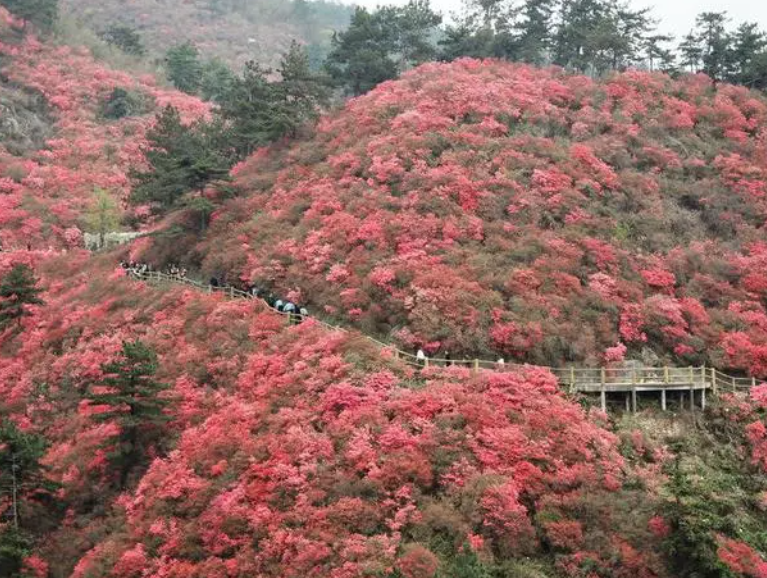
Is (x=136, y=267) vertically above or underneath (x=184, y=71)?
underneath

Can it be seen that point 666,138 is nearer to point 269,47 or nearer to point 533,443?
point 533,443

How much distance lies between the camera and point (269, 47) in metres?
152

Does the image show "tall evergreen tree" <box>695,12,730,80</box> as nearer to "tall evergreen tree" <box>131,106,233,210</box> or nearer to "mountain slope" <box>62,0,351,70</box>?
"tall evergreen tree" <box>131,106,233,210</box>

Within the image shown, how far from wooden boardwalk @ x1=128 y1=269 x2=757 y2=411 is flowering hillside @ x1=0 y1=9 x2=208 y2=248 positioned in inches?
1577

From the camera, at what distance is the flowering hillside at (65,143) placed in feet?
210

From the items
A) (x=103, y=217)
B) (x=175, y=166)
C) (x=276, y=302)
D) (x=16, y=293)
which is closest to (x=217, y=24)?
(x=103, y=217)

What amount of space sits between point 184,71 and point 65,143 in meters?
31.6

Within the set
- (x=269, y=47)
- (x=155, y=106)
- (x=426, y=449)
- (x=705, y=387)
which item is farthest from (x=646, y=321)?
(x=269, y=47)

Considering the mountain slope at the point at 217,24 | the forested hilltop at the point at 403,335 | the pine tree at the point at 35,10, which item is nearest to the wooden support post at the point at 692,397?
the forested hilltop at the point at 403,335

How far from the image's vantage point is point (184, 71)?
343 ft

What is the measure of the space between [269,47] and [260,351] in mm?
128890

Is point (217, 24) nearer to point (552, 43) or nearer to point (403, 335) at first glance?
point (552, 43)

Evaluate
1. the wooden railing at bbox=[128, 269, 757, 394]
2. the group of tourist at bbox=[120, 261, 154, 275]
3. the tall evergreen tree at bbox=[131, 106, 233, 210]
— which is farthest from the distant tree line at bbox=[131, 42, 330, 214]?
the wooden railing at bbox=[128, 269, 757, 394]

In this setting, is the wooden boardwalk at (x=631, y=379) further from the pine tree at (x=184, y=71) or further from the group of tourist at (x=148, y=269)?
the pine tree at (x=184, y=71)
